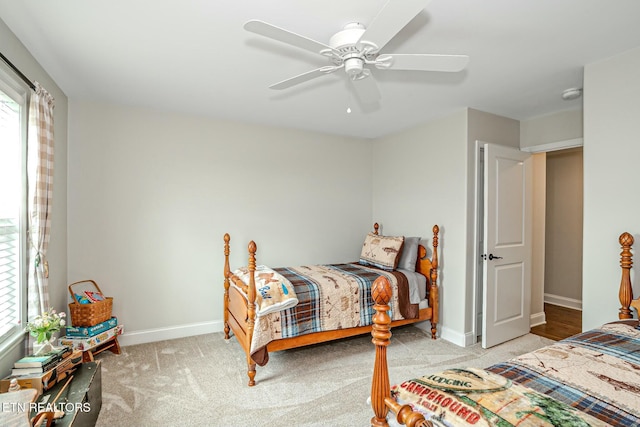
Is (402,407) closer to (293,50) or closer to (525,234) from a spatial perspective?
(293,50)

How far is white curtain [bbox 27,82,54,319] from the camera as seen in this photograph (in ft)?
7.26

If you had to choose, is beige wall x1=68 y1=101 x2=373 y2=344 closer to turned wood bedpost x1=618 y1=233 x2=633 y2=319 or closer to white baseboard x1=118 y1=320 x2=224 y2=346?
white baseboard x1=118 y1=320 x2=224 y2=346

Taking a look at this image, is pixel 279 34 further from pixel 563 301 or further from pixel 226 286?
pixel 563 301

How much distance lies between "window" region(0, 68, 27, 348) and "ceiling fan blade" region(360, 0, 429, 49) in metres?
2.12

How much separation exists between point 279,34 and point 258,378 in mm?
2570

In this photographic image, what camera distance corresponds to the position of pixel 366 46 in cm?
173

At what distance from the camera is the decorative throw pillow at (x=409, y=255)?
12.3ft

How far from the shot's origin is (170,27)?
6.40 feet

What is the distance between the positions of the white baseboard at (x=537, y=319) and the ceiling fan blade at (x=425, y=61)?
3.64m

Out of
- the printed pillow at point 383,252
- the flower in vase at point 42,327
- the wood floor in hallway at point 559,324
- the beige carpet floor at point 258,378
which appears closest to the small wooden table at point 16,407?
the flower in vase at point 42,327

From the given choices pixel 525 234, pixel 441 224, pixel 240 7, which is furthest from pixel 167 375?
pixel 525 234

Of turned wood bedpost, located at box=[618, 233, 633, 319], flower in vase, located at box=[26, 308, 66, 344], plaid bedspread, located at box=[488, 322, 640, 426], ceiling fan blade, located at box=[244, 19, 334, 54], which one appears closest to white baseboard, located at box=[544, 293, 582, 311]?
turned wood bedpost, located at box=[618, 233, 633, 319]

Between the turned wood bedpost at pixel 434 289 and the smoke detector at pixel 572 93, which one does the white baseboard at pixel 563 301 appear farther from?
the smoke detector at pixel 572 93

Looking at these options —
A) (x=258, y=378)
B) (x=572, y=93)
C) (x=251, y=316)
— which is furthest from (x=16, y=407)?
(x=572, y=93)
